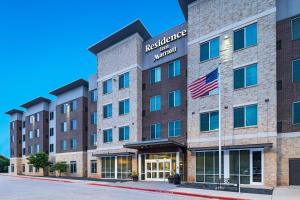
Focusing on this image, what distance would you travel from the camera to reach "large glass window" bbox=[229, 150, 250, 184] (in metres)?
26.1

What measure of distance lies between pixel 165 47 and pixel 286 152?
17.8 metres

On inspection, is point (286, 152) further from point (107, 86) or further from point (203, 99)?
point (107, 86)

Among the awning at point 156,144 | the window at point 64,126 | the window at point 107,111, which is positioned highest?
the window at point 107,111

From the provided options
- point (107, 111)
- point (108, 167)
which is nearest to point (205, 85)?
point (107, 111)

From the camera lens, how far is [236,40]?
28062 millimetres

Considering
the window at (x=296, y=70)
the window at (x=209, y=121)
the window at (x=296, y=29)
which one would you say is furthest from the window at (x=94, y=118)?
the window at (x=296, y=29)

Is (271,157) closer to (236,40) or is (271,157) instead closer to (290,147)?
(290,147)

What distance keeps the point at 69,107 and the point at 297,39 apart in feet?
127

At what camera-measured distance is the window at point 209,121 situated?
28656mm

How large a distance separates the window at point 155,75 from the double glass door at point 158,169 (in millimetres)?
9531

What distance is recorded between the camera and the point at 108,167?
41000mm

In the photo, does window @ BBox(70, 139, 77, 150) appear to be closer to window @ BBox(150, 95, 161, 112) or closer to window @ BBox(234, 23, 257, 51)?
window @ BBox(150, 95, 161, 112)

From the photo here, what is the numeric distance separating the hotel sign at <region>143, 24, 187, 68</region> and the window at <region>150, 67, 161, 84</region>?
72cm

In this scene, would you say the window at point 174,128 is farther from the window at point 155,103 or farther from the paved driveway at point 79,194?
the paved driveway at point 79,194
